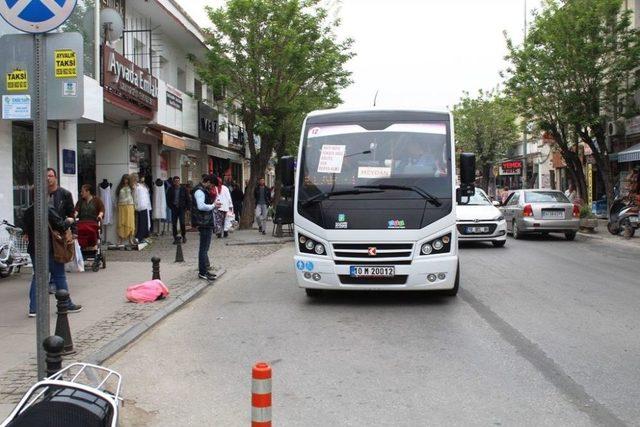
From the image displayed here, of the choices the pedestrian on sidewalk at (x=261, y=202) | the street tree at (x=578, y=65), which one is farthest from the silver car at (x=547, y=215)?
the pedestrian on sidewalk at (x=261, y=202)

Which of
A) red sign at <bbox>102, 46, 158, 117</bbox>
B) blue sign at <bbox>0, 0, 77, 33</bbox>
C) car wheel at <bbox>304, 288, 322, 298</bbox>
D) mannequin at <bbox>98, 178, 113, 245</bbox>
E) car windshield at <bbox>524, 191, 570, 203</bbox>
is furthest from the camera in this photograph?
car windshield at <bbox>524, 191, 570, 203</bbox>

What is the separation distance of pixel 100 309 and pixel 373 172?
409 centimetres

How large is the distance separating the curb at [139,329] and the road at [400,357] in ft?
0.39

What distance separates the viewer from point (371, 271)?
808 cm

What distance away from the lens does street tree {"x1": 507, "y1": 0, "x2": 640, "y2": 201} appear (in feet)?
71.1

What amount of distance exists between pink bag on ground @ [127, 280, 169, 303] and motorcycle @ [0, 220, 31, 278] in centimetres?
284

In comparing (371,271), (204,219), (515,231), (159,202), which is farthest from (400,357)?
(159,202)

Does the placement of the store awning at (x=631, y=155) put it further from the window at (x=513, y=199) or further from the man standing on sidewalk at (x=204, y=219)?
the man standing on sidewalk at (x=204, y=219)

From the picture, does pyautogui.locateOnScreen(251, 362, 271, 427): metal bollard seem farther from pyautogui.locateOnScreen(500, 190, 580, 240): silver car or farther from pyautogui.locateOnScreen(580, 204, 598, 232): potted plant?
pyautogui.locateOnScreen(580, 204, 598, 232): potted plant

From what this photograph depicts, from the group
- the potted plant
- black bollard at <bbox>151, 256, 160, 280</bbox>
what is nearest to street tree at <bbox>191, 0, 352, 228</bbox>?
the potted plant

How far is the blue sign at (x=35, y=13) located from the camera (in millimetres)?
4410

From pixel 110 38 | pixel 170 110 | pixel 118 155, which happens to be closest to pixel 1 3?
pixel 110 38

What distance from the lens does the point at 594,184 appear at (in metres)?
31.4

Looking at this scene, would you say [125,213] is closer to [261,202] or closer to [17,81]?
[261,202]
